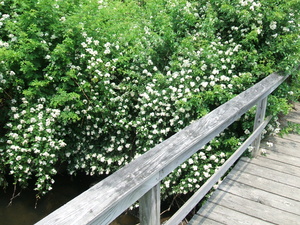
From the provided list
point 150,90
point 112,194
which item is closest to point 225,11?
point 150,90

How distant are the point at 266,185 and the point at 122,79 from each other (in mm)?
2365

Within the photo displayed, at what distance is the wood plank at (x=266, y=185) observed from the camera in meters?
2.91

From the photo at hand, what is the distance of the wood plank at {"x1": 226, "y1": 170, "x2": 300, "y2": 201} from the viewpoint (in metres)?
2.91

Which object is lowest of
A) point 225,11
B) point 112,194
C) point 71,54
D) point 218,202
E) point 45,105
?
point 218,202

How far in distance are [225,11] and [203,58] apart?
0.76m

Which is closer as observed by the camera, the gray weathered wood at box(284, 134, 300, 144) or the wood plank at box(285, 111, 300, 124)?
the gray weathered wood at box(284, 134, 300, 144)

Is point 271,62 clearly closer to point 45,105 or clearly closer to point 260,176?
point 260,176

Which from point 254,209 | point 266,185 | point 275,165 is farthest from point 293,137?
point 254,209

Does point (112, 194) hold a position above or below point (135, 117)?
above

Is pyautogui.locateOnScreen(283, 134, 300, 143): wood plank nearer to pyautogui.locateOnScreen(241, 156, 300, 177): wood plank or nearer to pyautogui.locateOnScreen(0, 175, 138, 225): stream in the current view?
pyautogui.locateOnScreen(241, 156, 300, 177): wood plank

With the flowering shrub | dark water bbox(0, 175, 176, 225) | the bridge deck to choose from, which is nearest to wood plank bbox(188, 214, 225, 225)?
the bridge deck

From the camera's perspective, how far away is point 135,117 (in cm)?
429

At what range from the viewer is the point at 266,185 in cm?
303

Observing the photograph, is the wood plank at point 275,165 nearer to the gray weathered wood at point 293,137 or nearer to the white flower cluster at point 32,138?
the gray weathered wood at point 293,137
